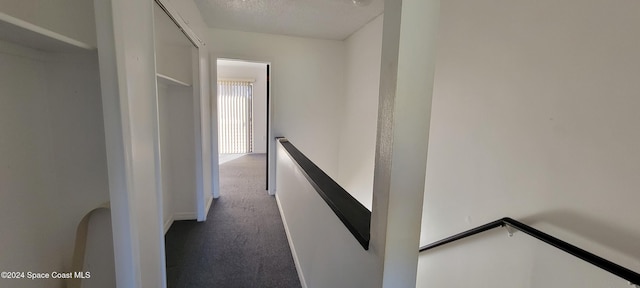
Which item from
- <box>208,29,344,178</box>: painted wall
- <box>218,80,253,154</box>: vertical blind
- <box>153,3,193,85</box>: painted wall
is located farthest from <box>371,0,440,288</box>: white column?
<box>218,80,253,154</box>: vertical blind

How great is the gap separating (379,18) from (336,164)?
2.26 metres

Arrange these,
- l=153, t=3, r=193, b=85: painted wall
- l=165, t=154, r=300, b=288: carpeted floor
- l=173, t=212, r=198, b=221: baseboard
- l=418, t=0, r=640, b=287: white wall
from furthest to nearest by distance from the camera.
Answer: l=173, t=212, r=198, b=221: baseboard < l=153, t=3, r=193, b=85: painted wall < l=165, t=154, r=300, b=288: carpeted floor < l=418, t=0, r=640, b=287: white wall

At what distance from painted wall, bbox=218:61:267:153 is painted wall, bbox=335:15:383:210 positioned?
3.49 metres

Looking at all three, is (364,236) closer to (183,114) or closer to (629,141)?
(629,141)

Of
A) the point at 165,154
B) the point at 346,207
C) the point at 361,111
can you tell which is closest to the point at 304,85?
the point at 361,111

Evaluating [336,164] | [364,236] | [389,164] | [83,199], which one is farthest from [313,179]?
[336,164]

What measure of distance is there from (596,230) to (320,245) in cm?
131

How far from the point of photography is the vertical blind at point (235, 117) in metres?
7.00

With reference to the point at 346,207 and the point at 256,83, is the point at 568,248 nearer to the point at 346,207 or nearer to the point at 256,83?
the point at 346,207

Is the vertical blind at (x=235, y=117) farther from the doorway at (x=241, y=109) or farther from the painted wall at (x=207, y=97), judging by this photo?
the painted wall at (x=207, y=97)

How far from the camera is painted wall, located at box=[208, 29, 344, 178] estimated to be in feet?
12.2

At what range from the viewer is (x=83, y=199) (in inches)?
49.2

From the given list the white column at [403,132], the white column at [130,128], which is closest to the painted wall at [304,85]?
the white column at [130,128]

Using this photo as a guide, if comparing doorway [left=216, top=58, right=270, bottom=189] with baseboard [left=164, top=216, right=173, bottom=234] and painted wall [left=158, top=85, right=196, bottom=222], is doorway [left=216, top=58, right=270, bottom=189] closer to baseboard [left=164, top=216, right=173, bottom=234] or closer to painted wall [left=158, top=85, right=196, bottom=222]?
painted wall [left=158, top=85, right=196, bottom=222]
